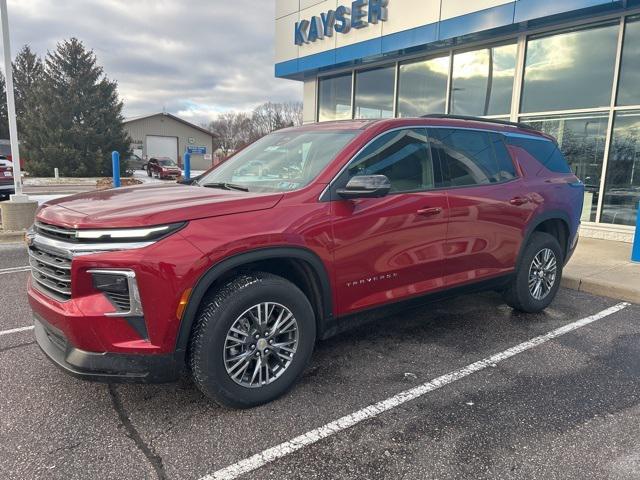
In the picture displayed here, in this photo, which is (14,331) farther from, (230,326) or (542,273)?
(542,273)

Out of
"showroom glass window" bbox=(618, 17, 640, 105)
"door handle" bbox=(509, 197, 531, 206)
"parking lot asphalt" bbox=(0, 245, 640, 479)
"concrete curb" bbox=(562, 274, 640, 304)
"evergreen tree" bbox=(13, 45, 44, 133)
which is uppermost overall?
"evergreen tree" bbox=(13, 45, 44, 133)

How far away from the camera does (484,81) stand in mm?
10250

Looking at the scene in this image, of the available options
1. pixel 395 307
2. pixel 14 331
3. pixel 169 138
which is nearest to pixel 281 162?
pixel 395 307

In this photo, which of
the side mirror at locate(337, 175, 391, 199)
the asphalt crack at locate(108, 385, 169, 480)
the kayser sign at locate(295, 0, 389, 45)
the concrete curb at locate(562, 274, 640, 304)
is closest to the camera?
the asphalt crack at locate(108, 385, 169, 480)

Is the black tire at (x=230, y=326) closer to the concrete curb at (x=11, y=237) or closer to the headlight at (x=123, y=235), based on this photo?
the headlight at (x=123, y=235)

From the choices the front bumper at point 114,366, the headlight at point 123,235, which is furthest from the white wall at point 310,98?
the front bumper at point 114,366

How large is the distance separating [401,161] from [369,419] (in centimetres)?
186

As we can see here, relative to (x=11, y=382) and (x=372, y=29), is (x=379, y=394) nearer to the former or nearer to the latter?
(x=11, y=382)

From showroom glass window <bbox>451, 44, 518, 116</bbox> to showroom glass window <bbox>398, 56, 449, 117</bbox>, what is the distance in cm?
32

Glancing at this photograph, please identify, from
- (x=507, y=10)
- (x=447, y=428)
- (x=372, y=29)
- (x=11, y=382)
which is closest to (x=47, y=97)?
(x=372, y=29)

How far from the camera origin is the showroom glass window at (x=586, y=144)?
343 inches

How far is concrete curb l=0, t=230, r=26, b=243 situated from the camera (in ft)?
27.7

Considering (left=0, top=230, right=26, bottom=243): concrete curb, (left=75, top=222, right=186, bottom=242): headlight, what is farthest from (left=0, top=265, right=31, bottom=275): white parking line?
(left=75, top=222, right=186, bottom=242): headlight

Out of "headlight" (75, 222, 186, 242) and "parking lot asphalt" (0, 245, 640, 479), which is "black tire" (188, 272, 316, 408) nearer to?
"parking lot asphalt" (0, 245, 640, 479)
